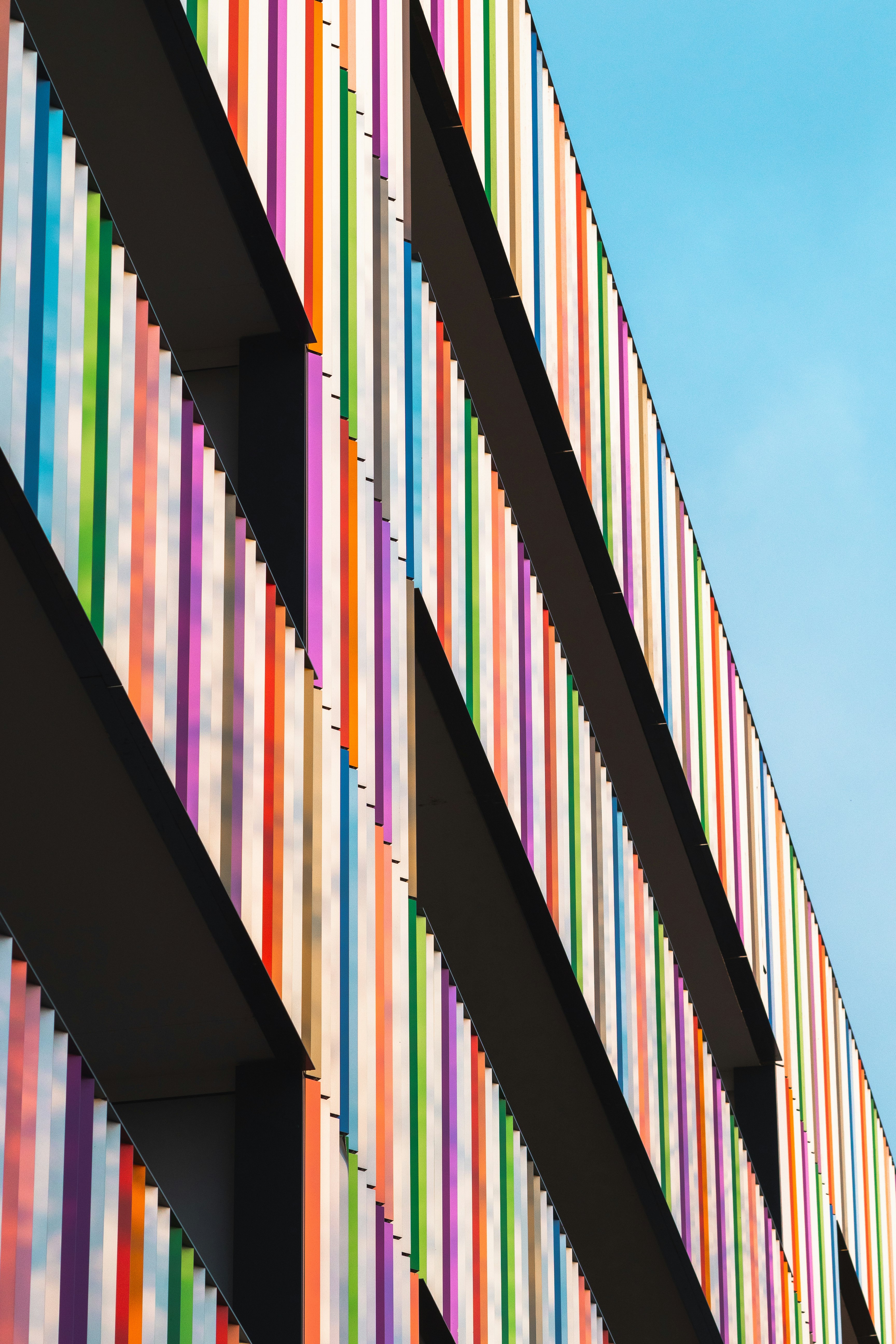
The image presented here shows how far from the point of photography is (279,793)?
12.3 metres

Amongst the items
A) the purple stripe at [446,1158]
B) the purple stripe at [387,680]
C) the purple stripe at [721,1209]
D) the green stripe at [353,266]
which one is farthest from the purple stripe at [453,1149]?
the purple stripe at [721,1209]

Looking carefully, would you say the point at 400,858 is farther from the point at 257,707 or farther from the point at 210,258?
the point at 210,258

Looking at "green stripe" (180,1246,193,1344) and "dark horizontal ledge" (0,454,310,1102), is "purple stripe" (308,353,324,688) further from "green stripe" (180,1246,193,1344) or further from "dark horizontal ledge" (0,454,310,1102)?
"green stripe" (180,1246,193,1344)

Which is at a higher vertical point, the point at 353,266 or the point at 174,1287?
the point at 353,266

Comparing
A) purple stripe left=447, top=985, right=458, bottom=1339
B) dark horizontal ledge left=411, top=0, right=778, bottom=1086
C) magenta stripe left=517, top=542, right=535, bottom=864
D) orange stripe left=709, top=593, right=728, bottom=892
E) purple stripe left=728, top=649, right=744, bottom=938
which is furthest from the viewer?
purple stripe left=728, top=649, right=744, bottom=938

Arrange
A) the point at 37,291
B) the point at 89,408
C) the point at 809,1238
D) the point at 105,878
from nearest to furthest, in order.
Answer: the point at 37,291 → the point at 89,408 → the point at 105,878 → the point at 809,1238

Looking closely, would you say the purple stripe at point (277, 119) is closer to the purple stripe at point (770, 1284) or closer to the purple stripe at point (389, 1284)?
the purple stripe at point (389, 1284)

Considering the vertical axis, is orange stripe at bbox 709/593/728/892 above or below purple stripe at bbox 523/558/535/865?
above

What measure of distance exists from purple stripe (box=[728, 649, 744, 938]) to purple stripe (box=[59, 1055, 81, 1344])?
46.7 ft

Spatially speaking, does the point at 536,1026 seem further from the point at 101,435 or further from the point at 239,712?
the point at 101,435

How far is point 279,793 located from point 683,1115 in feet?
28.4

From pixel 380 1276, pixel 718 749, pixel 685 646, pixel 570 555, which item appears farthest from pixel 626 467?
pixel 380 1276

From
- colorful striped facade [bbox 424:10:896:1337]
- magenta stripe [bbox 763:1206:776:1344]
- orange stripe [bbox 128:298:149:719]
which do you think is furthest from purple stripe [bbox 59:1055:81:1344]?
magenta stripe [bbox 763:1206:776:1344]

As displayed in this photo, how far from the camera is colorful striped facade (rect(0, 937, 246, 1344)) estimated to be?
8562 mm
